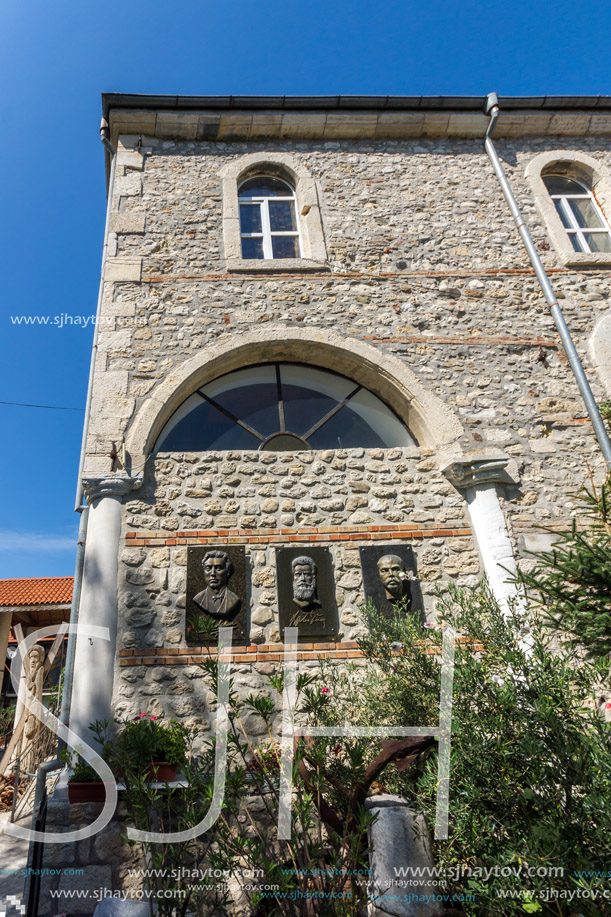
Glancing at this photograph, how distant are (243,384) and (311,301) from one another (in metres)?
1.17

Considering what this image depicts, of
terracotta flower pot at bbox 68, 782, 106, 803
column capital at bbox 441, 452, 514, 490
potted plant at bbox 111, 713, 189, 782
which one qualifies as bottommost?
terracotta flower pot at bbox 68, 782, 106, 803

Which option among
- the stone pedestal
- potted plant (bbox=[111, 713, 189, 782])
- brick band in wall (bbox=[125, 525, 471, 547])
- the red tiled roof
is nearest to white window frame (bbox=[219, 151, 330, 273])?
brick band in wall (bbox=[125, 525, 471, 547])

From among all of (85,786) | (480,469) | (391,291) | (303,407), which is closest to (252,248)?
(391,291)

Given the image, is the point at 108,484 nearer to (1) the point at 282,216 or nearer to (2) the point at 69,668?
(2) the point at 69,668

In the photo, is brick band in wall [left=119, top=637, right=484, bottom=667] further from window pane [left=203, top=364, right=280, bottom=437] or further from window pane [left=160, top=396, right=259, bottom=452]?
window pane [left=203, top=364, right=280, bottom=437]

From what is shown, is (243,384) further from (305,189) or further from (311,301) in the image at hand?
(305,189)

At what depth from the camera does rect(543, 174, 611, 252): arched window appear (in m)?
7.07

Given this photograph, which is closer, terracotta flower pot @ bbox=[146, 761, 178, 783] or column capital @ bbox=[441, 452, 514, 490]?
terracotta flower pot @ bbox=[146, 761, 178, 783]

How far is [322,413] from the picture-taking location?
5898 mm

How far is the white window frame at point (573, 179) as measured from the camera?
664 cm

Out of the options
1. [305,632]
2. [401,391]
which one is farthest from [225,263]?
[305,632]

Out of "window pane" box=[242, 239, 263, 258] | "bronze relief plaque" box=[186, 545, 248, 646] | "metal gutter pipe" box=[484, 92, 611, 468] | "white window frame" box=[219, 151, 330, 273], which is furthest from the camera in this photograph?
"window pane" box=[242, 239, 263, 258]

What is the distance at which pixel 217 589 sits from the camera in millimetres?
4707

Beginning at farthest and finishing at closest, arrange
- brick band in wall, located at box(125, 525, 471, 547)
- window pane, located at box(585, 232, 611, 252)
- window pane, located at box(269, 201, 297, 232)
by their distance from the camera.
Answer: window pane, located at box(585, 232, 611, 252) → window pane, located at box(269, 201, 297, 232) → brick band in wall, located at box(125, 525, 471, 547)
